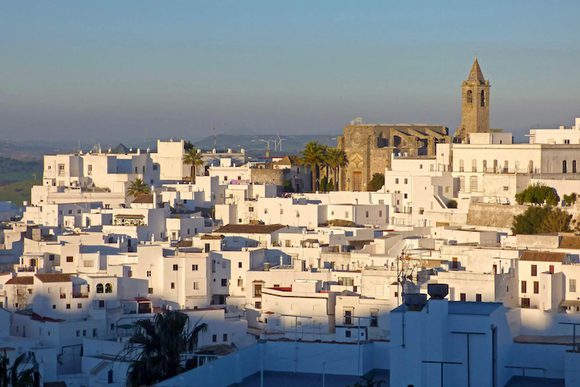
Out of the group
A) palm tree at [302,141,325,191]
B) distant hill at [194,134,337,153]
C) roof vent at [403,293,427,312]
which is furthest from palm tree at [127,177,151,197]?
distant hill at [194,134,337,153]

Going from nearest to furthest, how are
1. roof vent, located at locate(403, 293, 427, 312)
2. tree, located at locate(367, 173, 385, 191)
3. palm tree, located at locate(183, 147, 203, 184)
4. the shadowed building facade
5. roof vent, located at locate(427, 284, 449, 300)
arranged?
roof vent, located at locate(427, 284, 449, 300) < roof vent, located at locate(403, 293, 427, 312) < tree, located at locate(367, 173, 385, 191) < the shadowed building facade < palm tree, located at locate(183, 147, 203, 184)

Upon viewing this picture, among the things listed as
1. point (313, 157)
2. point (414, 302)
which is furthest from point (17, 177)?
point (414, 302)

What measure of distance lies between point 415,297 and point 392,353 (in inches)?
A: 39.8

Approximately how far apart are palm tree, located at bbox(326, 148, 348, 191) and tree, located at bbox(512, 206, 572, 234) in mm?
17546

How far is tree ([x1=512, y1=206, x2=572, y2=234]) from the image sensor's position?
5012 cm

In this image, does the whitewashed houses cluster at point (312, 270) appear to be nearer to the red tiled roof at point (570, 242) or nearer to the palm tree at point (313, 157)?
the red tiled roof at point (570, 242)

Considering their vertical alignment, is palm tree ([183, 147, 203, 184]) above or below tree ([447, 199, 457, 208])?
above

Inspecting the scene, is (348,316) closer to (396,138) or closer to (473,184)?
(473,184)

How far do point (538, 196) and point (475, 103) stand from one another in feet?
57.6

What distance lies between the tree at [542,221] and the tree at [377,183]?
1401 centimetres

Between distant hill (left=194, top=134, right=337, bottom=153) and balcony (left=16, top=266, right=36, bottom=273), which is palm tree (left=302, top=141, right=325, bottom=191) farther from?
distant hill (left=194, top=134, right=337, bottom=153)

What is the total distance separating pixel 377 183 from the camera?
65.6 meters

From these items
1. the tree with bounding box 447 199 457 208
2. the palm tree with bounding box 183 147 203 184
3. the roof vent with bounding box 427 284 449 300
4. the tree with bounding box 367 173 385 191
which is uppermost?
the palm tree with bounding box 183 147 203 184

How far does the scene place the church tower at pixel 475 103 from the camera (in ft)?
232
